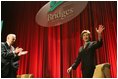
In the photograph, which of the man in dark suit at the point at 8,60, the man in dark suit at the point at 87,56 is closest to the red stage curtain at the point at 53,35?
the man in dark suit at the point at 87,56

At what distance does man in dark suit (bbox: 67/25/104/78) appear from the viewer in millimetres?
3863

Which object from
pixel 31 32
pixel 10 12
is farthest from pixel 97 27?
pixel 10 12

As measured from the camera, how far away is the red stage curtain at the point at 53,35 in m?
4.20

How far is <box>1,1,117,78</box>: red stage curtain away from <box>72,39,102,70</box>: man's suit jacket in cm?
18

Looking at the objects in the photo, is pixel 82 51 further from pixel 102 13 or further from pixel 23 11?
pixel 23 11

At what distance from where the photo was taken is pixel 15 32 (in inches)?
174

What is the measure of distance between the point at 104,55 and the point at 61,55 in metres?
0.71

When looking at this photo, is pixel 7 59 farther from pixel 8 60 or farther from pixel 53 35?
pixel 53 35

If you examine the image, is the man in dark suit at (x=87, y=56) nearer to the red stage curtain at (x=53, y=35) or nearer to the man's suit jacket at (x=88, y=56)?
the man's suit jacket at (x=88, y=56)

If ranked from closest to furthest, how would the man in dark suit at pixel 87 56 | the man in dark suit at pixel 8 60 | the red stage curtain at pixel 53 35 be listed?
the man in dark suit at pixel 8 60
the man in dark suit at pixel 87 56
the red stage curtain at pixel 53 35

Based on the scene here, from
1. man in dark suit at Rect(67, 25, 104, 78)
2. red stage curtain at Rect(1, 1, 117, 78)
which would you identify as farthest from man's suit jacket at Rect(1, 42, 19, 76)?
man in dark suit at Rect(67, 25, 104, 78)

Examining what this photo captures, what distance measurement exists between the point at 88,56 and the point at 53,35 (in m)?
0.82

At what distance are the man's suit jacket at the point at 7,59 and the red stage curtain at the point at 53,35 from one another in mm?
418

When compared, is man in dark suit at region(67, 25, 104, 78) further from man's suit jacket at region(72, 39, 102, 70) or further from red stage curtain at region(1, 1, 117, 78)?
red stage curtain at region(1, 1, 117, 78)
